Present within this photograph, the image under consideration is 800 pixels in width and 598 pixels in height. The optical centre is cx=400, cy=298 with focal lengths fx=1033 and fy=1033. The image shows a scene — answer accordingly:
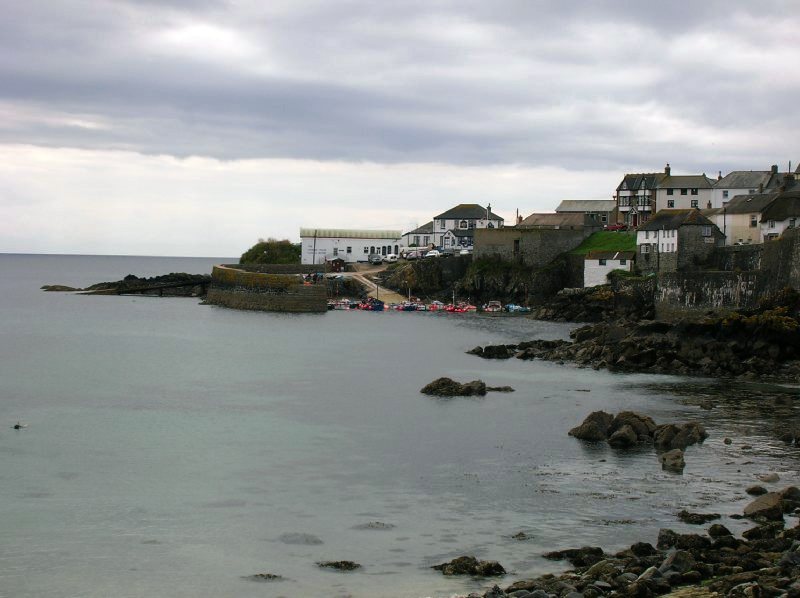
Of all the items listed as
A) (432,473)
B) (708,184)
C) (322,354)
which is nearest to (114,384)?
(322,354)

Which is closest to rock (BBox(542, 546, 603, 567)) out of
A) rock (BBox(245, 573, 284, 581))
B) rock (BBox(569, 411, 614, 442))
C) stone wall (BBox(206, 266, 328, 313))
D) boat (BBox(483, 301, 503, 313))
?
rock (BBox(245, 573, 284, 581))

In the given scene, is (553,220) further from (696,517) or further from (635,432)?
(696,517)

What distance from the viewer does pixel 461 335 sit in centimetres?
6631

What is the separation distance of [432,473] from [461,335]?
38.6 meters

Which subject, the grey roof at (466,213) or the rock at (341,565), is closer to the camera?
the rock at (341,565)

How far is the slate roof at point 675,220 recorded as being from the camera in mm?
70938

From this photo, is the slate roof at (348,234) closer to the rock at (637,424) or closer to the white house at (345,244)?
the white house at (345,244)

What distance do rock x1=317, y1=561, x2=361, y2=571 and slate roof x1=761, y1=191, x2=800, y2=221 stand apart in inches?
2106

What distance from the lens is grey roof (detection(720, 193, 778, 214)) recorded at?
72188 millimetres

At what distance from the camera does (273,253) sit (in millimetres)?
119812

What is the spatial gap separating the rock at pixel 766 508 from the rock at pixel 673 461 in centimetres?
418

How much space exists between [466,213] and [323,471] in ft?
279

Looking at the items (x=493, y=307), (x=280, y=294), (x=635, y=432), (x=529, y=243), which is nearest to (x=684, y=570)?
(x=635, y=432)

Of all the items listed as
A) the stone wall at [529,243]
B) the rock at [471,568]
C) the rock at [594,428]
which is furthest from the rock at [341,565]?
the stone wall at [529,243]
